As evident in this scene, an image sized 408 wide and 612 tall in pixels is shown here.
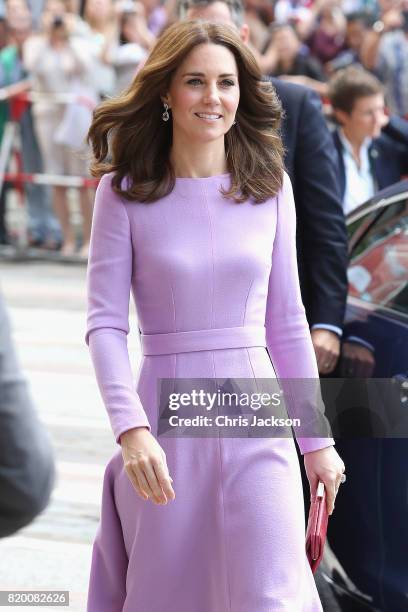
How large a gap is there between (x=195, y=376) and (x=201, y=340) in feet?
0.28

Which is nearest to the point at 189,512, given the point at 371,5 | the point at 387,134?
the point at 387,134

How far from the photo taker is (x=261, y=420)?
3.36 metres

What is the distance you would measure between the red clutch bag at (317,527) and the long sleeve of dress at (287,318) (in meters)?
0.13

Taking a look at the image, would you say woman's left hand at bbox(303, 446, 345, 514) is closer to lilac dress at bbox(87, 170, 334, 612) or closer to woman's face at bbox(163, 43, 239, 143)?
lilac dress at bbox(87, 170, 334, 612)

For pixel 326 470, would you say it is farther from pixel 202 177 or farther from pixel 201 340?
pixel 202 177

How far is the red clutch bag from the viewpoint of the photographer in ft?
11.0

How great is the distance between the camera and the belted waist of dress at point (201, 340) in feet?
10.8

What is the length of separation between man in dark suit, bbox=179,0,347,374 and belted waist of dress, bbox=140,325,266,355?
95cm

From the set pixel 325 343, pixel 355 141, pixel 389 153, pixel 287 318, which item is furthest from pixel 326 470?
pixel 389 153

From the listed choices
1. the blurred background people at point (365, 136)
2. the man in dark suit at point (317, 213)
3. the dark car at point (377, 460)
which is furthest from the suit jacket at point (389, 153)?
the man in dark suit at point (317, 213)

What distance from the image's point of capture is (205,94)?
133 inches

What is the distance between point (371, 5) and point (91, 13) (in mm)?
4028

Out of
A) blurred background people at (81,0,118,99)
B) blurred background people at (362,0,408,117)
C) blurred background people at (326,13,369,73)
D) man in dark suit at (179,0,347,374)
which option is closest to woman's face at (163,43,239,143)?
man in dark suit at (179,0,347,374)

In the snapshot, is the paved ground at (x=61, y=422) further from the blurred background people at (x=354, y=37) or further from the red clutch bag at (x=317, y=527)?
the blurred background people at (x=354, y=37)
